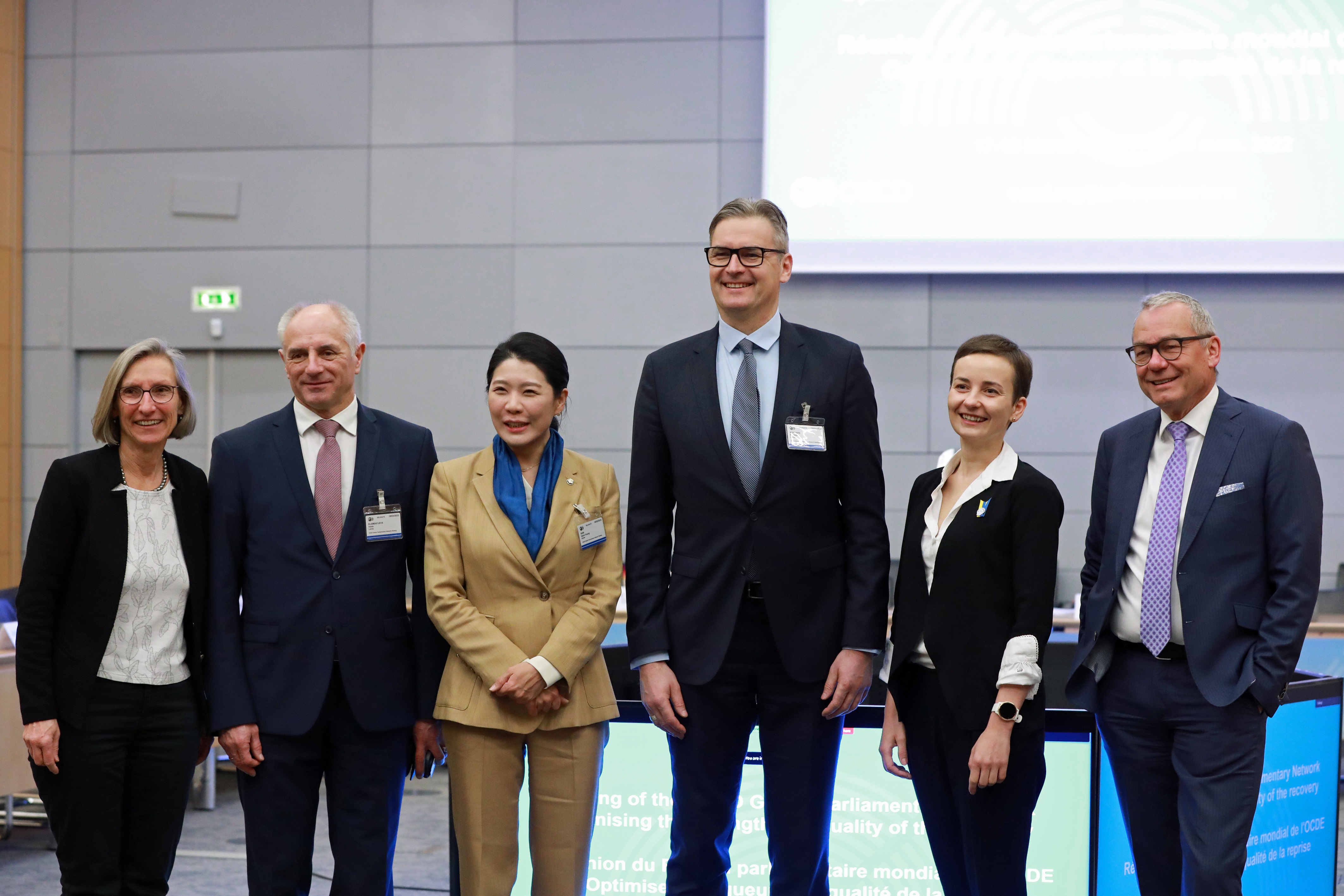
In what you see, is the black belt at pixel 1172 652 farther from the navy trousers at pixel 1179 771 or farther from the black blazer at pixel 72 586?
the black blazer at pixel 72 586

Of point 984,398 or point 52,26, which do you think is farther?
point 52,26

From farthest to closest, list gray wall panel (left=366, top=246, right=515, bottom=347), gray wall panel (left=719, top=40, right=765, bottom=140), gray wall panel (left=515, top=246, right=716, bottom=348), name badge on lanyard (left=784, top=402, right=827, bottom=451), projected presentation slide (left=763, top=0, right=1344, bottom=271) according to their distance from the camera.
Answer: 1. gray wall panel (left=366, top=246, right=515, bottom=347)
2. gray wall panel (left=515, top=246, right=716, bottom=348)
3. gray wall panel (left=719, top=40, right=765, bottom=140)
4. projected presentation slide (left=763, top=0, right=1344, bottom=271)
5. name badge on lanyard (left=784, top=402, right=827, bottom=451)

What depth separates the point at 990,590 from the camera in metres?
2.09

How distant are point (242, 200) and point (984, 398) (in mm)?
6099

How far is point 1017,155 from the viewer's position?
6.14m

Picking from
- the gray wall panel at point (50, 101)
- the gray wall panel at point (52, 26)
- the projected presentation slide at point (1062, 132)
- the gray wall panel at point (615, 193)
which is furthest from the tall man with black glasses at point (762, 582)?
the gray wall panel at point (52, 26)

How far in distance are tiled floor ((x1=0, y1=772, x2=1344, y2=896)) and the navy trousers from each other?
1.18 metres

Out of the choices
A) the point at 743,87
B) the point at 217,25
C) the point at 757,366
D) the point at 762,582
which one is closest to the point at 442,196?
the point at 217,25

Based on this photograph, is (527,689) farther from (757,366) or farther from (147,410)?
(147,410)

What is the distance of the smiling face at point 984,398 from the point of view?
2150mm

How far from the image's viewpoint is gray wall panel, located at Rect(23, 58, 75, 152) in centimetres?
709

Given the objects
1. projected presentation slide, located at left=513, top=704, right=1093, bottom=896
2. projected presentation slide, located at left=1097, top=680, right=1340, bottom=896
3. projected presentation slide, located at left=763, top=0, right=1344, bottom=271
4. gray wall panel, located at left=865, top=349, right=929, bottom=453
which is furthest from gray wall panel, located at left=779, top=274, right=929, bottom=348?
projected presentation slide, located at left=513, top=704, right=1093, bottom=896

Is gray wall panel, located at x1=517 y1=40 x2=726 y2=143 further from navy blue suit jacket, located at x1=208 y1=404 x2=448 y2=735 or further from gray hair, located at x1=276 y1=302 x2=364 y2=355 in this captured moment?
navy blue suit jacket, located at x1=208 y1=404 x2=448 y2=735

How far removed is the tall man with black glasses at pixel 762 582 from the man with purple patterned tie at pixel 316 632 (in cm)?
54
